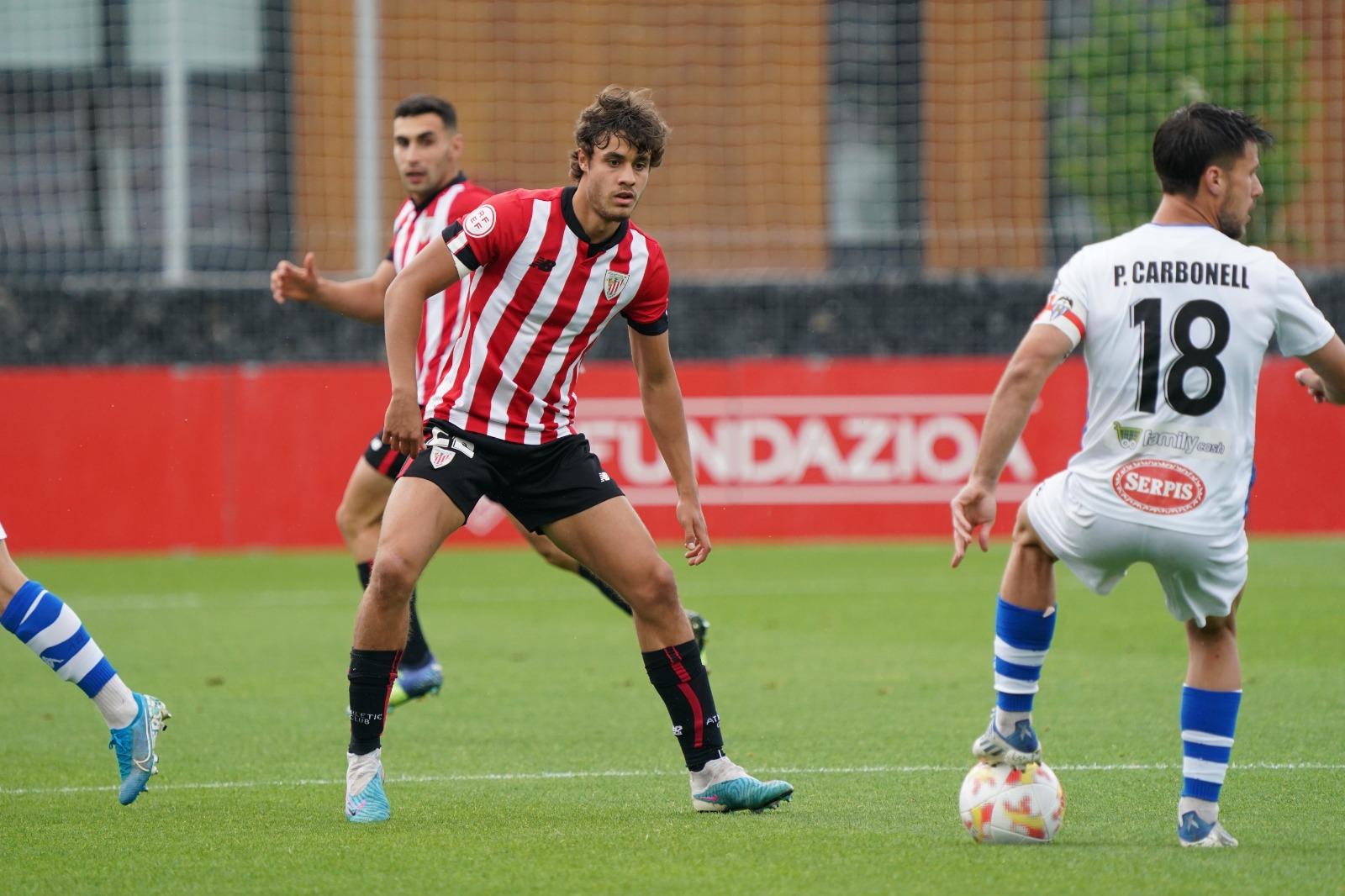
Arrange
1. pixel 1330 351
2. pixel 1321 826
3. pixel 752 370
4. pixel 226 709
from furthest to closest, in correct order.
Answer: pixel 752 370
pixel 226 709
pixel 1321 826
pixel 1330 351

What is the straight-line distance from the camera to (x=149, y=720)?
5.46 meters

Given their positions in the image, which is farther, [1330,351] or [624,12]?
[624,12]

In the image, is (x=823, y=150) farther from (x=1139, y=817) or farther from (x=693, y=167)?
(x=1139, y=817)

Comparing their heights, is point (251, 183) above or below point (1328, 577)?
above

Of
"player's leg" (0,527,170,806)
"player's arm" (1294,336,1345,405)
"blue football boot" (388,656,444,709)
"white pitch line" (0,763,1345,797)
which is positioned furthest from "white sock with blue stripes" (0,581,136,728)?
"player's arm" (1294,336,1345,405)

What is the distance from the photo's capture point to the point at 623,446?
1430 centimetres

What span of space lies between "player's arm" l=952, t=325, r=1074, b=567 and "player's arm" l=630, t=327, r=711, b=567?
3.95ft

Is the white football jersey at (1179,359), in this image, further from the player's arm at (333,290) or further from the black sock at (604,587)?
the player's arm at (333,290)

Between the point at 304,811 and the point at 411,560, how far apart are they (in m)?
0.88

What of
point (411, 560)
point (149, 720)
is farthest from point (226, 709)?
point (411, 560)

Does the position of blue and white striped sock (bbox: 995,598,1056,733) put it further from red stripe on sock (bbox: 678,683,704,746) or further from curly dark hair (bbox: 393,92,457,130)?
curly dark hair (bbox: 393,92,457,130)

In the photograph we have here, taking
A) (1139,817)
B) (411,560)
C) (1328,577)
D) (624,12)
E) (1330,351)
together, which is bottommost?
(1328,577)

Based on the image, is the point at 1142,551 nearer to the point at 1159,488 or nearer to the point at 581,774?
the point at 1159,488

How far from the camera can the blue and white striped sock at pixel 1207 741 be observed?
459 centimetres
